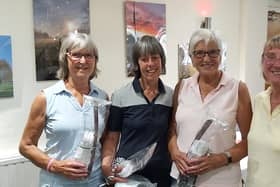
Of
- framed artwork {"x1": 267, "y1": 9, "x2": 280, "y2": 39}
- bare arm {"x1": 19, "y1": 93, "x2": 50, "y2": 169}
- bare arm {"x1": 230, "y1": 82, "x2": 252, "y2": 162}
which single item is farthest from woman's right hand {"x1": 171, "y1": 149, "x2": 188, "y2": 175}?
framed artwork {"x1": 267, "y1": 9, "x2": 280, "y2": 39}

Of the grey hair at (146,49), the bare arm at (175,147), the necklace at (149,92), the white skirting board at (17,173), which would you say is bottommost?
the white skirting board at (17,173)

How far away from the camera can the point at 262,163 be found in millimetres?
1504

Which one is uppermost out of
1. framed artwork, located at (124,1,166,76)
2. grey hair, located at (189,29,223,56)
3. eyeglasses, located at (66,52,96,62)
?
framed artwork, located at (124,1,166,76)

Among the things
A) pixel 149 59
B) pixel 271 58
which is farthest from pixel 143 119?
pixel 271 58

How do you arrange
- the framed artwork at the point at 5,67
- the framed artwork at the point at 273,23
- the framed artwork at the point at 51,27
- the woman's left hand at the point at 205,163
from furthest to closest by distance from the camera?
the framed artwork at the point at 273,23, the framed artwork at the point at 51,27, the framed artwork at the point at 5,67, the woman's left hand at the point at 205,163

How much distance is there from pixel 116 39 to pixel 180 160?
1787mm

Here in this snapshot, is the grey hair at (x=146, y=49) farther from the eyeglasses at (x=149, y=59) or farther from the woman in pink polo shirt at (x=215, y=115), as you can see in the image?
the woman in pink polo shirt at (x=215, y=115)

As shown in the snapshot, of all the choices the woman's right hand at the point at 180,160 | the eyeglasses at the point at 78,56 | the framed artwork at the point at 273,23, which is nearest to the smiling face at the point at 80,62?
the eyeglasses at the point at 78,56

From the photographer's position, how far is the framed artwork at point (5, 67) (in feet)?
8.32

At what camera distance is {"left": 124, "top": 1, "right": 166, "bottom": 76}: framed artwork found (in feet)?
10.6

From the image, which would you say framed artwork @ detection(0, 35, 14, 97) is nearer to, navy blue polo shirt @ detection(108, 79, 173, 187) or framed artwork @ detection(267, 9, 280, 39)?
navy blue polo shirt @ detection(108, 79, 173, 187)

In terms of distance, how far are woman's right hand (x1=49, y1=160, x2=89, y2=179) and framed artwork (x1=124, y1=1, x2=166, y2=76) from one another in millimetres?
1555

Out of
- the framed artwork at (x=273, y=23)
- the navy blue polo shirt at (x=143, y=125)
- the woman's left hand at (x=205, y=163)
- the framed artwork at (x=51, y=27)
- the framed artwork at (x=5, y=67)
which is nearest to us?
the woman's left hand at (x=205, y=163)

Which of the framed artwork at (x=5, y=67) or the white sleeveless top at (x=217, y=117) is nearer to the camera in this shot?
the white sleeveless top at (x=217, y=117)
